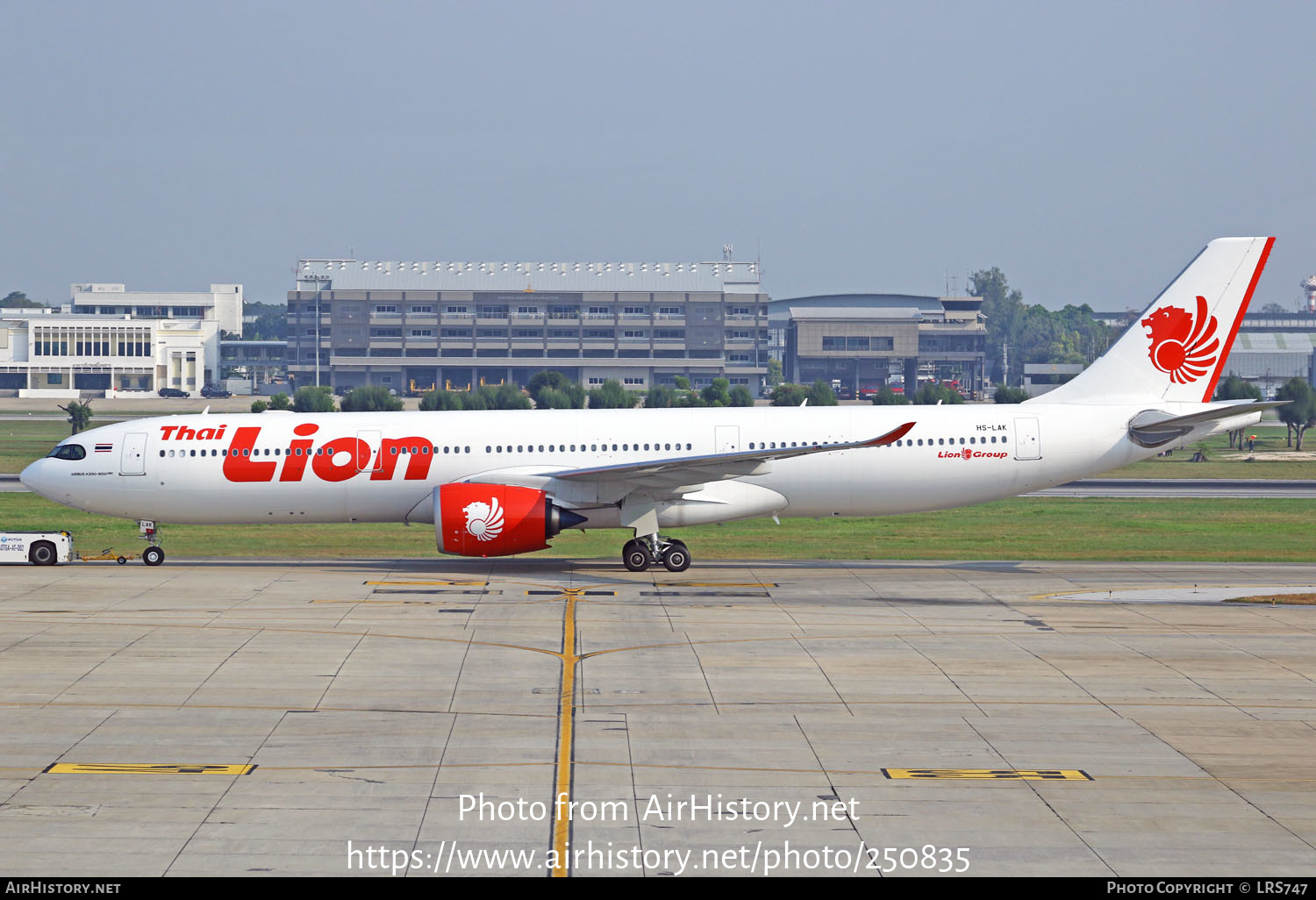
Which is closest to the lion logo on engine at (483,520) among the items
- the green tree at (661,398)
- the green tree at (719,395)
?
the green tree at (719,395)

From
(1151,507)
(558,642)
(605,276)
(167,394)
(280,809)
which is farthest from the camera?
(605,276)

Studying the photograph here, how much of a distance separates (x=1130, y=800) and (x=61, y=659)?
726 inches

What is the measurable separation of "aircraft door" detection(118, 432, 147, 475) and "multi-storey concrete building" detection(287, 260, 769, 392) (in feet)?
494

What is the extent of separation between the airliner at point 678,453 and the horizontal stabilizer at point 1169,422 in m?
0.07

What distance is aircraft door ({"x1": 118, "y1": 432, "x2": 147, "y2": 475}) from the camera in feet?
120

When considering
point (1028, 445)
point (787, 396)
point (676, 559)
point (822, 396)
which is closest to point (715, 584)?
point (676, 559)

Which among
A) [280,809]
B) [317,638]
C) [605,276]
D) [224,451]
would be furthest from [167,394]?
[280,809]

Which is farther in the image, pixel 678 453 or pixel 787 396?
pixel 787 396

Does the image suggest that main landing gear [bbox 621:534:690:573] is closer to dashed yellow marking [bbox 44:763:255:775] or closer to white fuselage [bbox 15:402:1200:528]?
white fuselage [bbox 15:402:1200:528]

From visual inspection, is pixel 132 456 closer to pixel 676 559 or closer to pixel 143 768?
pixel 676 559

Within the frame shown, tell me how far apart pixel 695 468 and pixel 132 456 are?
1622 cm

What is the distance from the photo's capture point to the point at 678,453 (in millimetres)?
36812

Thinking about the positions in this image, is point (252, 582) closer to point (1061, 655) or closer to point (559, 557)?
point (559, 557)

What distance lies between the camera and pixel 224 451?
3647cm
